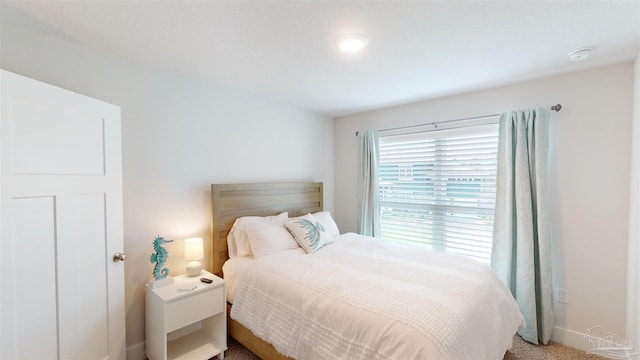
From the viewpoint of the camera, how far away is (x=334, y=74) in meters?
2.38

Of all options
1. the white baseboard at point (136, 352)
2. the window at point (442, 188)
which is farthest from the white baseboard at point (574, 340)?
the white baseboard at point (136, 352)

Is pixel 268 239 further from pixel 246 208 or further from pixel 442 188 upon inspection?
pixel 442 188

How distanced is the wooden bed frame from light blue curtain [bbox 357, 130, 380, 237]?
782 mm

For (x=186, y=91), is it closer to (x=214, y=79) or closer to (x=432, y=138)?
(x=214, y=79)

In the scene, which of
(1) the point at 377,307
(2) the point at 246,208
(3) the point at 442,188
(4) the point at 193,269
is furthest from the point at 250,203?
(3) the point at 442,188

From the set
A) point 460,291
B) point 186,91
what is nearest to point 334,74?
point 186,91

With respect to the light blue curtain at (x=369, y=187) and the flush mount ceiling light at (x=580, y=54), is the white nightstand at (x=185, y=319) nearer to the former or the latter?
the light blue curtain at (x=369, y=187)

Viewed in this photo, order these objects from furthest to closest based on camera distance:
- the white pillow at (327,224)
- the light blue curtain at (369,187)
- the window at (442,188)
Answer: the light blue curtain at (369,187) < the white pillow at (327,224) < the window at (442,188)

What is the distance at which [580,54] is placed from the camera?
6.41 feet

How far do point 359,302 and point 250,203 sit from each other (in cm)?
169

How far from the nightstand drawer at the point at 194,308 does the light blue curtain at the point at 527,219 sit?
256 centimetres

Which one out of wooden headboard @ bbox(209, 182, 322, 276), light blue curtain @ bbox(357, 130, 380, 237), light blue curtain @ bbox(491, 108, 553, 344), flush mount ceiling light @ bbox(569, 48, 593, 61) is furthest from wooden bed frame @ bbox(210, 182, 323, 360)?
flush mount ceiling light @ bbox(569, 48, 593, 61)

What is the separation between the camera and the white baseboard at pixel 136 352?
6.92 feet

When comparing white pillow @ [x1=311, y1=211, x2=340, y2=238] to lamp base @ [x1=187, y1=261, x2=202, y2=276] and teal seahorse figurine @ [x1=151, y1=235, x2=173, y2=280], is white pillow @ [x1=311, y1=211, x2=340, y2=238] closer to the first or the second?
lamp base @ [x1=187, y1=261, x2=202, y2=276]
